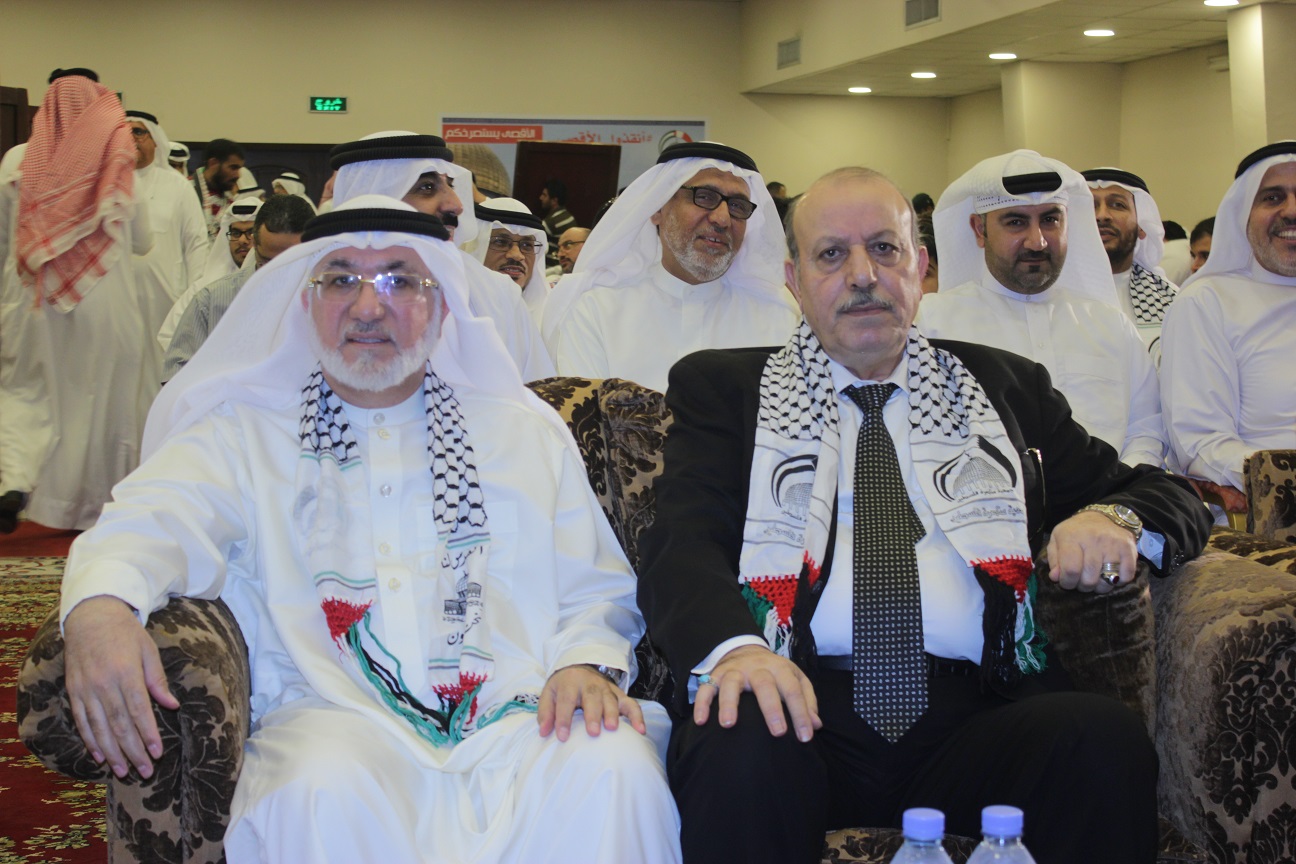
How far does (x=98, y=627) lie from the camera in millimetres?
1933

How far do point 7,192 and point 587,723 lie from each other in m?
5.45

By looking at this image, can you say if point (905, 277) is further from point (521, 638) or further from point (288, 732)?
point (288, 732)

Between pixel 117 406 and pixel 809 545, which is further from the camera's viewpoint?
pixel 117 406


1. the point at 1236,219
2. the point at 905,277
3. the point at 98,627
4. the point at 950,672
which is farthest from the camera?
the point at 1236,219

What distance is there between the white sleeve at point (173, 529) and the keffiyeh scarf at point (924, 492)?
937 mm

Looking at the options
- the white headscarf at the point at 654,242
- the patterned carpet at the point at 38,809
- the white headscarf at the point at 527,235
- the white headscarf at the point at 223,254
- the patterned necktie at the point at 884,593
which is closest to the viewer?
the patterned necktie at the point at 884,593

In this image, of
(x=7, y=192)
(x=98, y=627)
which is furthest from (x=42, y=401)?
(x=98, y=627)

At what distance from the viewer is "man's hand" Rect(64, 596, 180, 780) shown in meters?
1.89

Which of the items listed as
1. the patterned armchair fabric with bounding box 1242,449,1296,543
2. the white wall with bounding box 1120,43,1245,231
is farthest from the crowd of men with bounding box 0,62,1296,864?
the white wall with bounding box 1120,43,1245,231

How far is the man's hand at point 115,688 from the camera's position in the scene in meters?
1.89

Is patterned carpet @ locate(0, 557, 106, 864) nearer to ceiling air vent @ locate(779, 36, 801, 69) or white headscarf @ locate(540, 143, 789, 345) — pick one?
white headscarf @ locate(540, 143, 789, 345)

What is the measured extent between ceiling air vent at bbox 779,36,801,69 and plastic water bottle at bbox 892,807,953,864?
12.4m

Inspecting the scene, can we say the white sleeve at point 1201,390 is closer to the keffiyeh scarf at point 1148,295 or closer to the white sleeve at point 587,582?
the keffiyeh scarf at point 1148,295

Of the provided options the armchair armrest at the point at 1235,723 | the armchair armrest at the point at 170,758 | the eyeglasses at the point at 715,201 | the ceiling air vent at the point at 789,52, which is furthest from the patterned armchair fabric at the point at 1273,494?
the ceiling air vent at the point at 789,52
